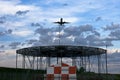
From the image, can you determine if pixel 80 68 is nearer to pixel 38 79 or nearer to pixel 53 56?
pixel 53 56

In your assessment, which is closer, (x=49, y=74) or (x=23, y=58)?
(x=49, y=74)

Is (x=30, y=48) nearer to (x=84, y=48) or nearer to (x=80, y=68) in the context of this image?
(x=84, y=48)

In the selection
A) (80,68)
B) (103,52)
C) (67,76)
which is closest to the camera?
(67,76)

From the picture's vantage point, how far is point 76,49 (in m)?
48.4

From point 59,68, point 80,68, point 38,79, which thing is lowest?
point 80,68

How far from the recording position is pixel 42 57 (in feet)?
202

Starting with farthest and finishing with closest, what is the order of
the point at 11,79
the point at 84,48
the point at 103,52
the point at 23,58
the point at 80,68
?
the point at 80,68
the point at 23,58
the point at 103,52
the point at 84,48
the point at 11,79

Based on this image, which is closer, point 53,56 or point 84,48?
point 84,48

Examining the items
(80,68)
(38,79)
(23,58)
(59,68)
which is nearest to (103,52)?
(80,68)

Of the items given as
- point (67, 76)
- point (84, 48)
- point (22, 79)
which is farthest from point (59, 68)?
point (84, 48)

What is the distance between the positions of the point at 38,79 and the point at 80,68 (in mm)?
43157

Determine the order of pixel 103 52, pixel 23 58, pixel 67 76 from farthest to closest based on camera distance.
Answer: pixel 23 58, pixel 103 52, pixel 67 76

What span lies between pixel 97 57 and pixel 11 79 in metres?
41.9

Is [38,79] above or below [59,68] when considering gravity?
below
